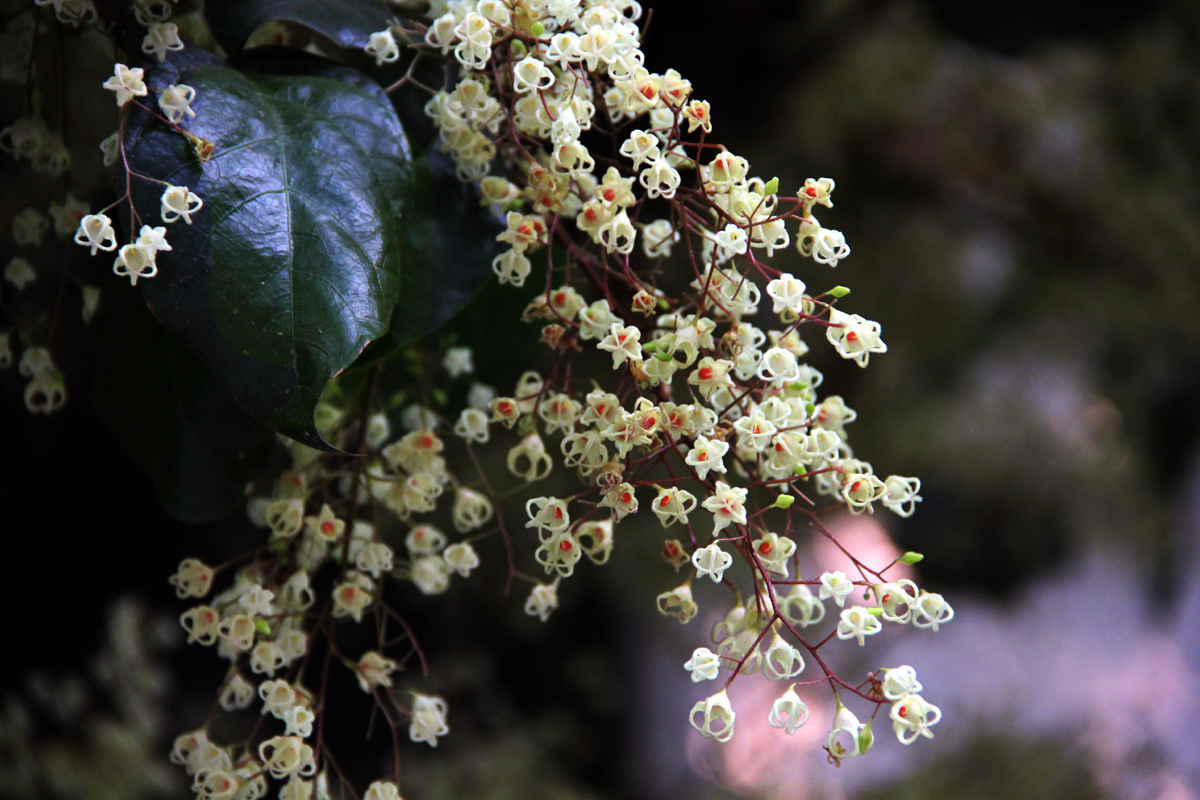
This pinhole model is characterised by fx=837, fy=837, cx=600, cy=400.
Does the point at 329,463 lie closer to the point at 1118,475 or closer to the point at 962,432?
the point at 962,432

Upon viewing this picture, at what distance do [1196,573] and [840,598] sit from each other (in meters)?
1.99

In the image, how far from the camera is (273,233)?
0.31 metres

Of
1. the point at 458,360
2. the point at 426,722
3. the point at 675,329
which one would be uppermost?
the point at 675,329

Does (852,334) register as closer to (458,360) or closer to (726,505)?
(726,505)

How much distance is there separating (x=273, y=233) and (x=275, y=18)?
11 centimetres

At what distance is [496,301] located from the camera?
0.45 meters

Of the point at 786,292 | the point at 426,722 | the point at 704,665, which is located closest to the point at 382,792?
the point at 426,722

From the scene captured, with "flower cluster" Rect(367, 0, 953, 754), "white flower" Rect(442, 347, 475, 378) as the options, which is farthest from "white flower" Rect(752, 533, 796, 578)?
"white flower" Rect(442, 347, 475, 378)

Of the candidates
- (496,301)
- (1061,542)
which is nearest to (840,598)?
(496,301)

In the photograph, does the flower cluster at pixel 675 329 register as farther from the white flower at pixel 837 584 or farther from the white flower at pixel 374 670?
the white flower at pixel 374 670

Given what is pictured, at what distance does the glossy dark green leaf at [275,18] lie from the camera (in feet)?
1.19

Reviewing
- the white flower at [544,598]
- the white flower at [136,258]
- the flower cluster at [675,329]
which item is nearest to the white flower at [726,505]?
the flower cluster at [675,329]

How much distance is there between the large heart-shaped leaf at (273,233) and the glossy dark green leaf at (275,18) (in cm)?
2

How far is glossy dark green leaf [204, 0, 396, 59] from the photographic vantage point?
14.2 inches
